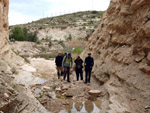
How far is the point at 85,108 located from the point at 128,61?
110 inches

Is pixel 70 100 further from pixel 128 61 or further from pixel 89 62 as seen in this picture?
pixel 128 61

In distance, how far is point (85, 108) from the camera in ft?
20.1

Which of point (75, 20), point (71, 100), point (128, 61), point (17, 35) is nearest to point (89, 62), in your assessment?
point (128, 61)

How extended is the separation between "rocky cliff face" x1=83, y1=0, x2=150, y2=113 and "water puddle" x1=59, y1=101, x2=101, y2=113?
1.89 ft

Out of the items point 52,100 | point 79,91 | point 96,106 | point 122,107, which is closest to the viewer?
point 122,107

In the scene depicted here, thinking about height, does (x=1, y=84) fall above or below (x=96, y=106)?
above

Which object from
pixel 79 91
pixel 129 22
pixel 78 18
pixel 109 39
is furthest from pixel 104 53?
pixel 78 18

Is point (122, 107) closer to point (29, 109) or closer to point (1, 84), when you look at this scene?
point (29, 109)

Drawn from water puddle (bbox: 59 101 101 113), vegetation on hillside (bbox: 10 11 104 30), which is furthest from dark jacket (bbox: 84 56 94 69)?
vegetation on hillside (bbox: 10 11 104 30)

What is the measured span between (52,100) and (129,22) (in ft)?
16.5

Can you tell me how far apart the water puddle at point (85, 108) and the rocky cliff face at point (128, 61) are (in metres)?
0.58

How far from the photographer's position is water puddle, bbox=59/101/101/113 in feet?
19.2

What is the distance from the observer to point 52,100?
670 cm

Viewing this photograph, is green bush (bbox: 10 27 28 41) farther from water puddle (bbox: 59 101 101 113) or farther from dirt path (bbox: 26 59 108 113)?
water puddle (bbox: 59 101 101 113)
